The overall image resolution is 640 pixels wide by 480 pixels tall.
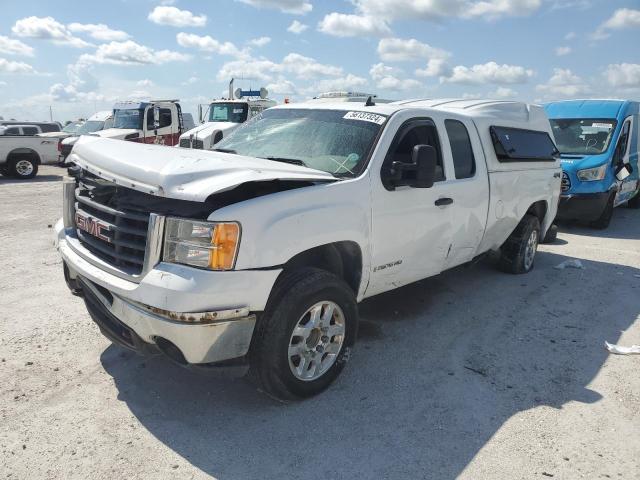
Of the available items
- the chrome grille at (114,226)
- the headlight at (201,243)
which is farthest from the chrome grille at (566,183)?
the chrome grille at (114,226)

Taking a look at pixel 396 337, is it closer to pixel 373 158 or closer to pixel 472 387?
pixel 472 387

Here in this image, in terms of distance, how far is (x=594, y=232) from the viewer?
954cm

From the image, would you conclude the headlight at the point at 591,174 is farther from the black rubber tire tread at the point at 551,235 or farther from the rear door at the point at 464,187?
the rear door at the point at 464,187

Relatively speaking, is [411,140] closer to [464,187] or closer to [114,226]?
[464,187]

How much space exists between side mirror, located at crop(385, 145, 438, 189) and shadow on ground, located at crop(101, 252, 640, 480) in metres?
1.38

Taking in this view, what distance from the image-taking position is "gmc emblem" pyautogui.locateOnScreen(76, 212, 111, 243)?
321 cm

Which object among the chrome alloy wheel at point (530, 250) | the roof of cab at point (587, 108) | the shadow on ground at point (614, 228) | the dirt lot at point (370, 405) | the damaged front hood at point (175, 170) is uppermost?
the roof of cab at point (587, 108)

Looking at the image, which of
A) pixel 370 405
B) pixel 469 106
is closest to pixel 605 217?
pixel 469 106

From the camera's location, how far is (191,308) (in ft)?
8.85

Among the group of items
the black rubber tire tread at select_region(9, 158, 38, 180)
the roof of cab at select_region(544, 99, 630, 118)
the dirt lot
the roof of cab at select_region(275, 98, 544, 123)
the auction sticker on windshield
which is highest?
the roof of cab at select_region(544, 99, 630, 118)

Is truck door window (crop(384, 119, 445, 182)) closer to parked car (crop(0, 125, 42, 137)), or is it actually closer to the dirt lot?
the dirt lot

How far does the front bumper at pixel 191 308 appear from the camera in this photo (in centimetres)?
271

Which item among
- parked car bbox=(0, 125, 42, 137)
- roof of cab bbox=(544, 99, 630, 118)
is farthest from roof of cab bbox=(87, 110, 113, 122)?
roof of cab bbox=(544, 99, 630, 118)

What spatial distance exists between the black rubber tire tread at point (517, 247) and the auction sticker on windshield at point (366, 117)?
2.99m
